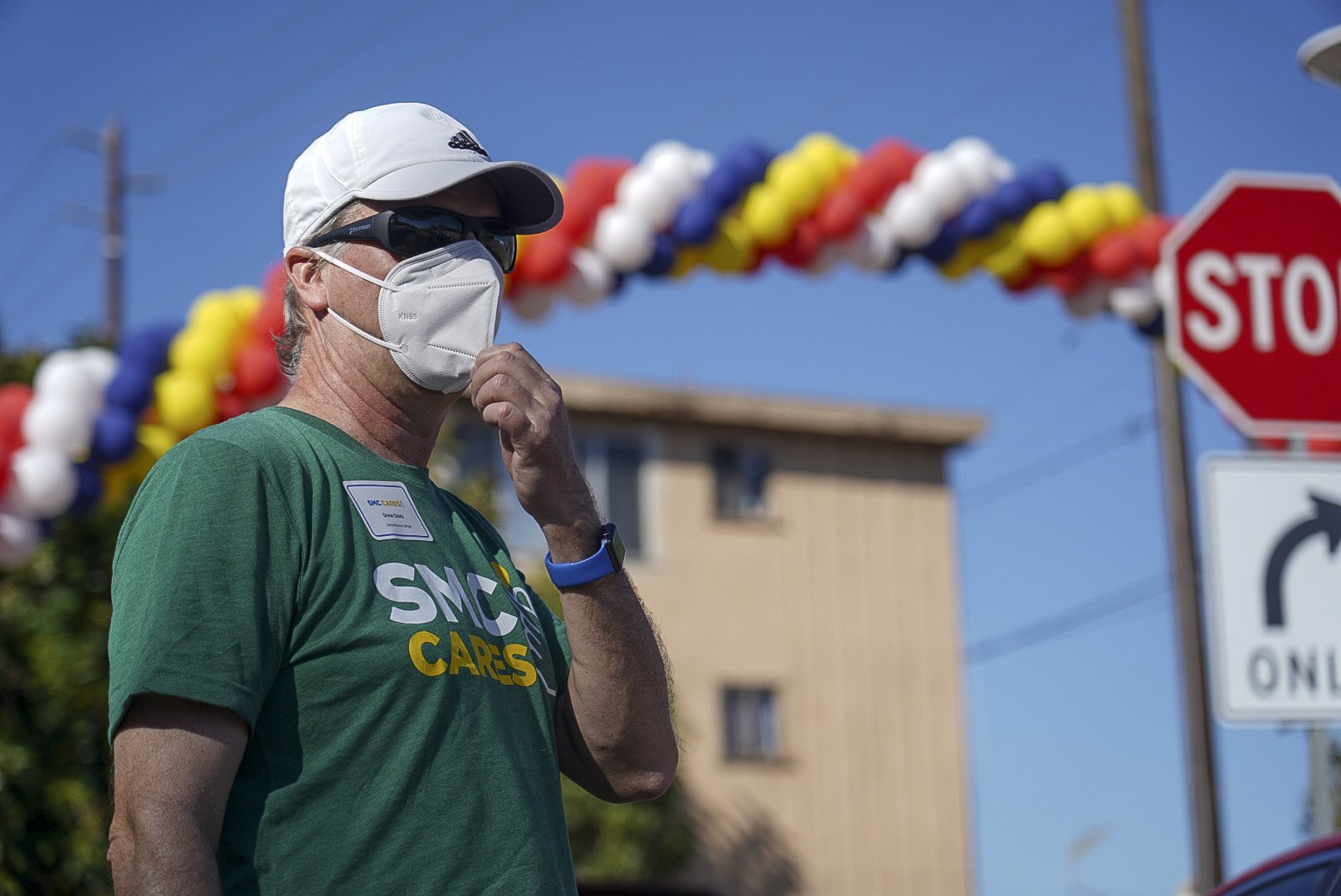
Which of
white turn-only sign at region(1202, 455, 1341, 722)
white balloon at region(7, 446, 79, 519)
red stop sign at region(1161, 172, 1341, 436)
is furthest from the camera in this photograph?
white balloon at region(7, 446, 79, 519)

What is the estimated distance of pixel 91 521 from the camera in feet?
41.6

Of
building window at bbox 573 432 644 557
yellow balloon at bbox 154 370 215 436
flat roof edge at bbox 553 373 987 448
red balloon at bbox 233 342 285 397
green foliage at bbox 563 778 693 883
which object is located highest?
flat roof edge at bbox 553 373 987 448

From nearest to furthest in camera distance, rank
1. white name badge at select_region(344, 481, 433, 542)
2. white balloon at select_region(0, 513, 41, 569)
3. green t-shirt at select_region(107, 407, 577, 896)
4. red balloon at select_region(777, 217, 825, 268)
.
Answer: green t-shirt at select_region(107, 407, 577, 896), white name badge at select_region(344, 481, 433, 542), white balloon at select_region(0, 513, 41, 569), red balloon at select_region(777, 217, 825, 268)

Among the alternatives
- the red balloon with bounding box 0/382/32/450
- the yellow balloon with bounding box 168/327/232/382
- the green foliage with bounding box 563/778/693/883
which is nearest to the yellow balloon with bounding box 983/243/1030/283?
the yellow balloon with bounding box 168/327/232/382

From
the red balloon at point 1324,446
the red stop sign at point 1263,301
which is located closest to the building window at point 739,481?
the red balloon at point 1324,446

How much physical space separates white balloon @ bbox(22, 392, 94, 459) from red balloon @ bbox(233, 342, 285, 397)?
714mm

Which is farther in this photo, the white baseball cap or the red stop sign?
the red stop sign

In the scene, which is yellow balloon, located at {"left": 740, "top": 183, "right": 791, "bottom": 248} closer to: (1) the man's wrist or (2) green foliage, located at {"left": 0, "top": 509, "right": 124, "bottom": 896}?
(2) green foliage, located at {"left": 0, "top": 509, "right": 124, "bottom": 896}

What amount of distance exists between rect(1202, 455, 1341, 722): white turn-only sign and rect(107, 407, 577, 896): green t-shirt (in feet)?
9.84

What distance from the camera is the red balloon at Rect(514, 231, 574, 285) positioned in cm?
850

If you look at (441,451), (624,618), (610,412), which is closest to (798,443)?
(610,412)

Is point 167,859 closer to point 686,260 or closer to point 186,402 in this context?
point 186,402

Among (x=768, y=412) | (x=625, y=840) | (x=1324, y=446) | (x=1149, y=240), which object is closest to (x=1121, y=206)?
(x=1149, y=240)

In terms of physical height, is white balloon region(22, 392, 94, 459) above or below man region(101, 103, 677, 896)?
above
